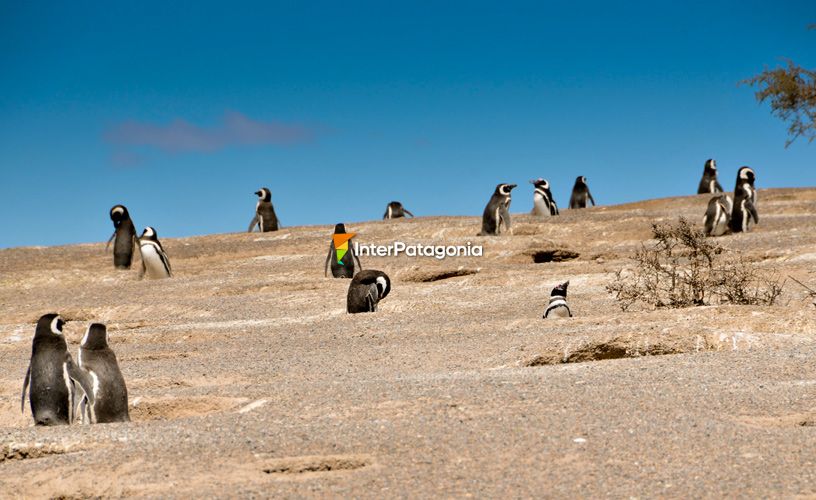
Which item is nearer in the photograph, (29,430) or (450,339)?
(29,430)

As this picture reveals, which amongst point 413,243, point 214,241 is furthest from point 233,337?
point 214,241

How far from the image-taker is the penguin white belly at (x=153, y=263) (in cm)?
2128

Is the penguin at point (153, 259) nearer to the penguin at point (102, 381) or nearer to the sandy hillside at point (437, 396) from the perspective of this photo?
the sandy hillside at point (437, 396)

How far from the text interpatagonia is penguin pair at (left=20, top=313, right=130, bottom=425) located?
12.8 metres

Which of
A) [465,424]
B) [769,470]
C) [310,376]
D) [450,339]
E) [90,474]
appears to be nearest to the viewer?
[769,470]

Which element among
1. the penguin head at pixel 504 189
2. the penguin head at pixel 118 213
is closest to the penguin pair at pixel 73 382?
the penguin head at pixel 118 213

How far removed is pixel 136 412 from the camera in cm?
880

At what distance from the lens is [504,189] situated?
25484 millimetres

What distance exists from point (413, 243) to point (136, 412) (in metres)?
15.0

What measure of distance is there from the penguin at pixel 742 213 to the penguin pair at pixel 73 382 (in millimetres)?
16800

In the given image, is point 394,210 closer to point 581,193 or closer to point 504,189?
point 581,193

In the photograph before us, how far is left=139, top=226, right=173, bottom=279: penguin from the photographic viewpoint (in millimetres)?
21297

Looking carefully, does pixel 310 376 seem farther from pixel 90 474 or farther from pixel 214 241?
pixel 214 241

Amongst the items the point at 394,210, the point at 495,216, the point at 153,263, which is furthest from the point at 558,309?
the point at 394,210
